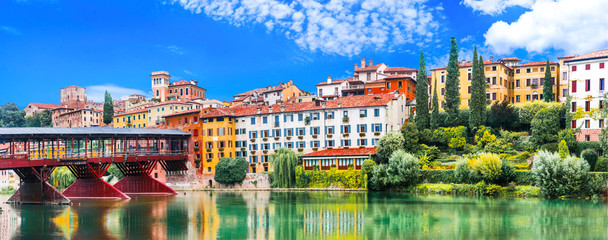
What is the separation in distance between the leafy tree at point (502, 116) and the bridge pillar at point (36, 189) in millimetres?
48811

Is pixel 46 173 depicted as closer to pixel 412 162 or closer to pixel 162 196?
pixel 162 196

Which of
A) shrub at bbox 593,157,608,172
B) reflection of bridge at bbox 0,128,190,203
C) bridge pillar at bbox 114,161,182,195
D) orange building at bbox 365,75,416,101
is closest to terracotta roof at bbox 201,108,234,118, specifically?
reflection of bridge at bbox 0,128,190,203

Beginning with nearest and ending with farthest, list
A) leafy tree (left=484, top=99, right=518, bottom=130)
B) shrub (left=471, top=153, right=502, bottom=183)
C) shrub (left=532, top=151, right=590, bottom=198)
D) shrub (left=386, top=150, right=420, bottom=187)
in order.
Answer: shrub (left=532, top=151, right=590, bottom=198)
shrub (left=471, top=153, right=502, bottom=183)
shrub (left=386, top=150, right=420, bottom=187)
leafy tree (left=484, top=99, right=518, bottom=130)

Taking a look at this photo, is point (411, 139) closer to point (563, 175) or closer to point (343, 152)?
point (343, 152)

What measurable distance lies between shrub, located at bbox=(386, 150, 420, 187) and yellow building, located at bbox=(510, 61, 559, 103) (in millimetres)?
31710

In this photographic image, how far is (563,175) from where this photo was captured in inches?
1828

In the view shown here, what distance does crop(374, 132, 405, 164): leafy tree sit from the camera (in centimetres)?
5978

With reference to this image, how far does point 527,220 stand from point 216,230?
2022 centimetres

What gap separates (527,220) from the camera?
3516 cm

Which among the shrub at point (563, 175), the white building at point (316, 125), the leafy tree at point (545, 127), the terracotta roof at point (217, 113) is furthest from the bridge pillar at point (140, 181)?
the leafy tree at point (545, 127)

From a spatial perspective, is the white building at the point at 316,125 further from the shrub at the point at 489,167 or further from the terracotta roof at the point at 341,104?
the shrub at the point at 489,167

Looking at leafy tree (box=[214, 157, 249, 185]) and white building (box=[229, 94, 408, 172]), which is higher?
white building (box=[229, 94, 408, 172])

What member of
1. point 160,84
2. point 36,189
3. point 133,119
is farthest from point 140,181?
point 160,84

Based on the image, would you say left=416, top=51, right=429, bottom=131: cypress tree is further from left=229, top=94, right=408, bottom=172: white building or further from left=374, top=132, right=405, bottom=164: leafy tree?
left=374, top=132, right=405, bottom=164: leafy tree
